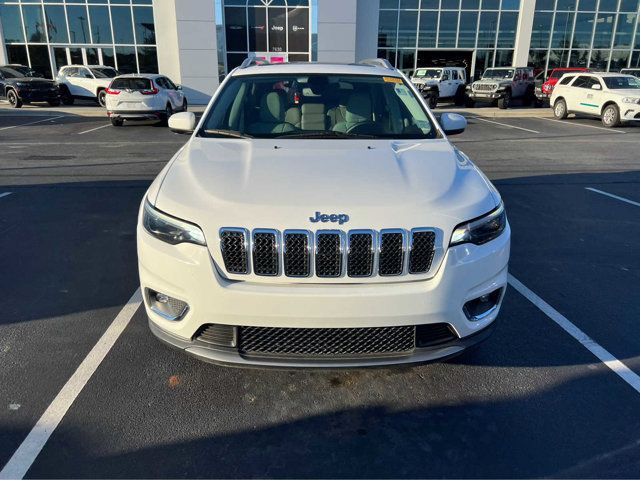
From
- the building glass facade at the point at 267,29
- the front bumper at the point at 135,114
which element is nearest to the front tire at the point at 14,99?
the front bumper at the point at 135,114

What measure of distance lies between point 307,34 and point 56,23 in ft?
43.9

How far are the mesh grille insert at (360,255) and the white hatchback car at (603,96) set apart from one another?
1725cm

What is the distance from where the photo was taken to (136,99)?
15.7 metres

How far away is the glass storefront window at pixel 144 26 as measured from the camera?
84.9ft

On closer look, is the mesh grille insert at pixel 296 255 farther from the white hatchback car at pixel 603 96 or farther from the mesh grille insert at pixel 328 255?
the white hatchback car at pixel 603 96

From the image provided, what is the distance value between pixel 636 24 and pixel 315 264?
119 feet

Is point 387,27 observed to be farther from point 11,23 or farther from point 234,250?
point 234,250

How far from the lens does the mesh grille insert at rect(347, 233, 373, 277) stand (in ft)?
7.80

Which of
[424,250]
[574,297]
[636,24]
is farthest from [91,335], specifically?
[636,24]

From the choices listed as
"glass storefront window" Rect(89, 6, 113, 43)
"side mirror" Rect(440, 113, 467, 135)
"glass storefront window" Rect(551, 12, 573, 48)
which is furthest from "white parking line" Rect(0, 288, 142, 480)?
"glass storefront window" Rect(551, 12, 573, 48)

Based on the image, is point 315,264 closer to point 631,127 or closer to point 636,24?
point 631,127

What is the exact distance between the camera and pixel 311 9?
2489cm

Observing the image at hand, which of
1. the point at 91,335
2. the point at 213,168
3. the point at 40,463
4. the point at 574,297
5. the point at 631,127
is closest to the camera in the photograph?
the point at 40,463

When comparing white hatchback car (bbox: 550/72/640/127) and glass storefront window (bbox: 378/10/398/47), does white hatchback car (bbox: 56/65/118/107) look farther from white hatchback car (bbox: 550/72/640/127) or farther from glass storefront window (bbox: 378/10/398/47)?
white hatchback car (bbox: 550/72/640/127)
